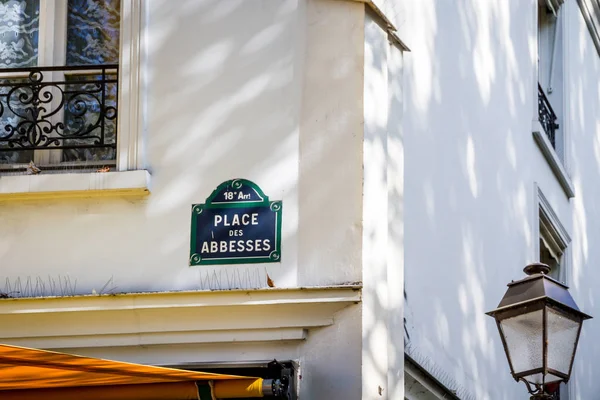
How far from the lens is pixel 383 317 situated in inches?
356

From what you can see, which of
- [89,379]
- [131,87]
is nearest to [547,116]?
[131,87]

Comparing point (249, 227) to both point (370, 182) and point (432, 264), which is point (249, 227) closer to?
point (370, 182)

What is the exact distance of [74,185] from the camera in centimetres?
938

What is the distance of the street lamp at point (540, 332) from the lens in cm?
846

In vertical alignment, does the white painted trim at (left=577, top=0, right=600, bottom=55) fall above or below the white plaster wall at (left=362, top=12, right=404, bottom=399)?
above

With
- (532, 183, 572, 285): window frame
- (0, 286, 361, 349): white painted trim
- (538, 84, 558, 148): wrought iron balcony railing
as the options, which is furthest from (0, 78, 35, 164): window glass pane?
(538, 84, 558, 148): wrought iron balcony railing

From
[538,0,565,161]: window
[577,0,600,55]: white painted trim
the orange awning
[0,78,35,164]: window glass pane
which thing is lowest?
the orange awning

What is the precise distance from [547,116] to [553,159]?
62 cm

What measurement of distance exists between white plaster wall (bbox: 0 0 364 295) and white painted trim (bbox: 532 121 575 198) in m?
4.66

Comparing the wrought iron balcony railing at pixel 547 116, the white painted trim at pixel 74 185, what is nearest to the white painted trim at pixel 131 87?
the white painted trim at pixel 74 185

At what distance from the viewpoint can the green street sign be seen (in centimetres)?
912

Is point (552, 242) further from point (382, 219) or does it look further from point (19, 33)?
point (19, 33)

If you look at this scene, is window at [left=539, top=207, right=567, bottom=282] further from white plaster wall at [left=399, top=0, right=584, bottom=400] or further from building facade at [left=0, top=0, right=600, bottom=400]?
building facade at [left=0, top=0, right=600, bottom=400]

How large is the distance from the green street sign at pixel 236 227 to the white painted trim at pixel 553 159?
5100 millimetres
